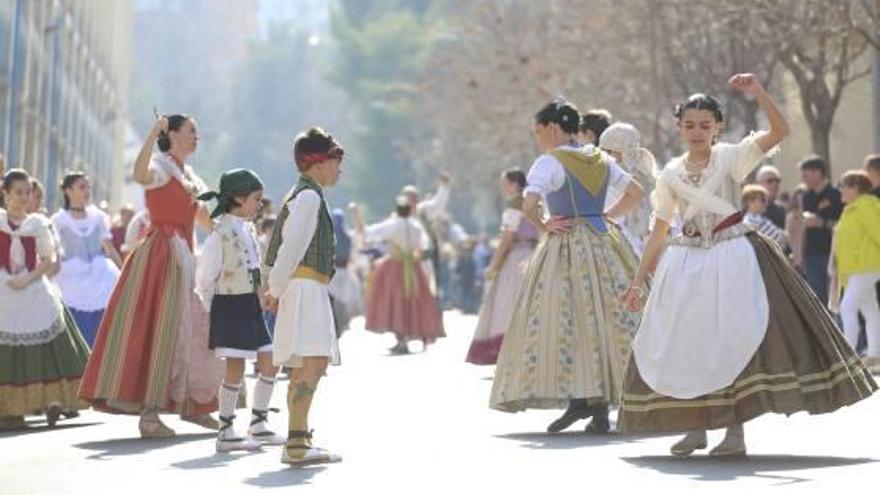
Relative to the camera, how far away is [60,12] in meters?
47.2

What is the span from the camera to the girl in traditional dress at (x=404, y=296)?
2703 centimetres

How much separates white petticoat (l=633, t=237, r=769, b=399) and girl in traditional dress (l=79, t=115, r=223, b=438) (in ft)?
10.9

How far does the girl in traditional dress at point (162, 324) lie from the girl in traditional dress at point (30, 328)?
1.03 m

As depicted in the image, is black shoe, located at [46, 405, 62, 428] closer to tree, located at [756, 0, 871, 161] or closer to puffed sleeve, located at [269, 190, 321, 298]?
puffed sleeve, located at [269, 190, 321, 298]

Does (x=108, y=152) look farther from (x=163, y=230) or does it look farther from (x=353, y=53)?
(x=163, y=230)

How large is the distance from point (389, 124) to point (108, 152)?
124ft

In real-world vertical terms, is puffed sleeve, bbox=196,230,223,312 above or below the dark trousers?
below

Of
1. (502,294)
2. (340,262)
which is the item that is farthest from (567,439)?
(340,262)

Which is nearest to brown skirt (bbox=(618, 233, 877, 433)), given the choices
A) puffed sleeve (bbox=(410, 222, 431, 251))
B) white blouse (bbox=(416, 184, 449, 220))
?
white blouse (bbox=(416, 184, 449, 220))

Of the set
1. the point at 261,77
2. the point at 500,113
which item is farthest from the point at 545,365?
the point at 261,77

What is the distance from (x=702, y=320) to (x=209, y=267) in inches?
119

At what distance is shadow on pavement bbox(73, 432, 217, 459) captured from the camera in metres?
12.0

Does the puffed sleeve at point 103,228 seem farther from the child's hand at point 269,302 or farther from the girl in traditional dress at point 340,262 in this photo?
the child's hand at point 269,302

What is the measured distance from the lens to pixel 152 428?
1301 centimetres
